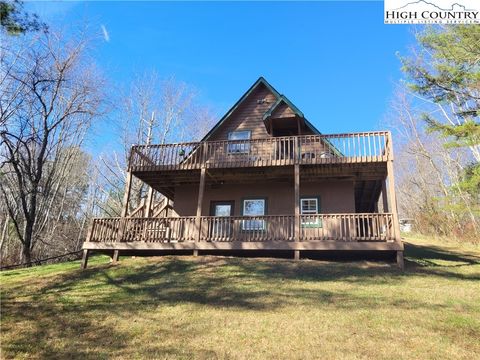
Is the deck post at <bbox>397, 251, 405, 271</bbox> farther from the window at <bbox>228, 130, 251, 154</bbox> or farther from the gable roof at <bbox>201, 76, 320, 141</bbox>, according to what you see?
the window at <bbox>228, 130, 251, 154</bbox>

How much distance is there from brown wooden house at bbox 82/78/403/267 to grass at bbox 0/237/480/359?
45.6 inches

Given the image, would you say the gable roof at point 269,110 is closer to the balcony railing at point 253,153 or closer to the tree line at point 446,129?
the balcony railing at point 253,153

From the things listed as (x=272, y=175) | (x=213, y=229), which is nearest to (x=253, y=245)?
(x=213, y=229)

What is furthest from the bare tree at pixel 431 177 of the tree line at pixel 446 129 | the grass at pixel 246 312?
the grass at pixel 246 312

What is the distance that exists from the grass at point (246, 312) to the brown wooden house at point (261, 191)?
1.16 metres

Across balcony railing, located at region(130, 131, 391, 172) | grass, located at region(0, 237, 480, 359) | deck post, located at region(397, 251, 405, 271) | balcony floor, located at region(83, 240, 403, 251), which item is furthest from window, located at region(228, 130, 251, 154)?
deck post, located at region(397, 251, 405, 271)

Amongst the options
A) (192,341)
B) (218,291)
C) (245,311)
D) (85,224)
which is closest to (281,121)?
(218,291)

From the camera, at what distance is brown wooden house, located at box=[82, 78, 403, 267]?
12383mm

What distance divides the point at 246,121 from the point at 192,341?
494 inches

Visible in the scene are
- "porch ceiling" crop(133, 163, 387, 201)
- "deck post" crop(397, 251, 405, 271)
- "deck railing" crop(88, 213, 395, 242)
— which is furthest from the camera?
"porch ceiling" crop(133, 163, 387, 201)

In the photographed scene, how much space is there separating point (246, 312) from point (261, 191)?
8.61m

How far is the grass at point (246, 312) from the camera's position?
586cm

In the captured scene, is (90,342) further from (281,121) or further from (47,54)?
(47,54)

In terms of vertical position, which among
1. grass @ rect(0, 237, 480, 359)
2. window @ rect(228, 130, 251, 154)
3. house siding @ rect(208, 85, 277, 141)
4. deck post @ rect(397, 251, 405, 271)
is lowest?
grass @ rect(0, 237, 480, 359)
